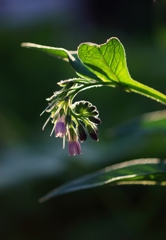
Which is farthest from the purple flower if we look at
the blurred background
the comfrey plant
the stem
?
the blurred background

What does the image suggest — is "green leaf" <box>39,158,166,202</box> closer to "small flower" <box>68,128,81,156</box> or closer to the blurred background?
"small flower" <box>68,128,81,156</box>

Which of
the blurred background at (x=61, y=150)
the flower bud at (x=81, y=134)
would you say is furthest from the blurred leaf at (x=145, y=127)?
the flower bud at (x=81, y=134)

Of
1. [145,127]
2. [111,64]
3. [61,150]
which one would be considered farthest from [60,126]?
[61,150]

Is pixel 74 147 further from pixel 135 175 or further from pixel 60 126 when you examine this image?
pixel 135 175

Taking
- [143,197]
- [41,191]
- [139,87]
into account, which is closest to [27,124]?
[41,191]

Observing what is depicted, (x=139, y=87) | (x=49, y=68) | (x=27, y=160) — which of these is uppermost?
(x=49, y=68)

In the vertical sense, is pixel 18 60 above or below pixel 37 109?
above

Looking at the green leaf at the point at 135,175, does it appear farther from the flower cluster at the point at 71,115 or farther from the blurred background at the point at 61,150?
the blurred background at the point at 61,150

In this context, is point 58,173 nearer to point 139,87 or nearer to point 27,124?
point 27,124
